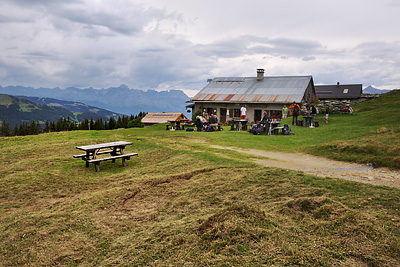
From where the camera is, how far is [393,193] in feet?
20.2

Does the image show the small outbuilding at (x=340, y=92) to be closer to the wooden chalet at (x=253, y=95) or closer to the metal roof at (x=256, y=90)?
the wooden chalet at (x=253, y=95)

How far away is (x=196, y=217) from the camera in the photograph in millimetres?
5664

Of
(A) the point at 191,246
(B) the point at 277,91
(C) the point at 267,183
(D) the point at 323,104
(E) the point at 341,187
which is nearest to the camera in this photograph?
(A) the point at 191,246

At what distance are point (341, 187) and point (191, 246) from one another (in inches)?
161

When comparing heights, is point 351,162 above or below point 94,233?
above

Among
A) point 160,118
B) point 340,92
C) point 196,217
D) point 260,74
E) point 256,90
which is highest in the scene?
point 260,74

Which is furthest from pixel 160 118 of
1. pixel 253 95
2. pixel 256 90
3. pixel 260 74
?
pixel 260 74

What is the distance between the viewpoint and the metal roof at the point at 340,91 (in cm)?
5559

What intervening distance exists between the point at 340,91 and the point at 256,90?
3149 cm

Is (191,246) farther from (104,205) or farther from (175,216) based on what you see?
(104,205)

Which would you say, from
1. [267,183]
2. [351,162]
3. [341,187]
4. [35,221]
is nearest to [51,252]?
[35,221]

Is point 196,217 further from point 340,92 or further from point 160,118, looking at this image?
point 340,92

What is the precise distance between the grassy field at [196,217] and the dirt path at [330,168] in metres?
0.75

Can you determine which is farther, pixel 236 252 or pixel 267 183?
pixel 267 183
